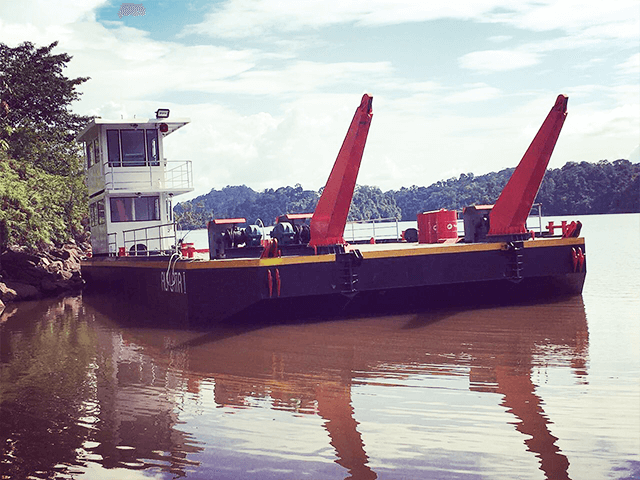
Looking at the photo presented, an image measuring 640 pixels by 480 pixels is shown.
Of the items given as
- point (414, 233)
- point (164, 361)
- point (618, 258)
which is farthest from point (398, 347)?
point (618, 258)

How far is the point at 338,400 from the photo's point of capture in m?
8.14

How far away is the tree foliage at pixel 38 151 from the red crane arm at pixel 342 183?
11119mm

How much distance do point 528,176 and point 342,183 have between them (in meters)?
3.93

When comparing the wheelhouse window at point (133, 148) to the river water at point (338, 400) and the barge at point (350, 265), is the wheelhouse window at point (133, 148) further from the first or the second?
the river water at point (338, 400)

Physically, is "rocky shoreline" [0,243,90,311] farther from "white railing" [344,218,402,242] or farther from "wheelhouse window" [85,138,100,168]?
"white railing" [344,218,402,242]

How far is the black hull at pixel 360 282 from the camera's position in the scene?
43.6 ft

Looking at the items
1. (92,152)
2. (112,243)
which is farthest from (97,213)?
(112,243)

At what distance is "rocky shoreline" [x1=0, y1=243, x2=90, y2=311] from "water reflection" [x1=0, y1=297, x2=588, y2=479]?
28.2 feet

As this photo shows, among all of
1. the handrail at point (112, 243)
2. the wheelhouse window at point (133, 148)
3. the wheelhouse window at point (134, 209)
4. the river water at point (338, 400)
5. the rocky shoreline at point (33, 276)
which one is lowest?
the river water at point (338, 400)

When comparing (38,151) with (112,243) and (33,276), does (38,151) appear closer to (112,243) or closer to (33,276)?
(33,276)

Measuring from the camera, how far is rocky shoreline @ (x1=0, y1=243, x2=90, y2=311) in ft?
77.9

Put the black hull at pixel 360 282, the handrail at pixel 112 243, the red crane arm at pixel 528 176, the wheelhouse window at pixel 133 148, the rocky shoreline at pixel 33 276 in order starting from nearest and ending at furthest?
the black hull at pixel 360 282
the red crane arm at pixel 528 176
the wheelhouse window at pixel 133 148
the handrail at pixel 112 243
the rocky shoreline at pixel 33 276

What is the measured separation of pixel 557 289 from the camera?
615 inches

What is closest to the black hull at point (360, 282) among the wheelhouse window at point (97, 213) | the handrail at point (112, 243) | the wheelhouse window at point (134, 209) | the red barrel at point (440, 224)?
the red barrel at point (440, 224)
